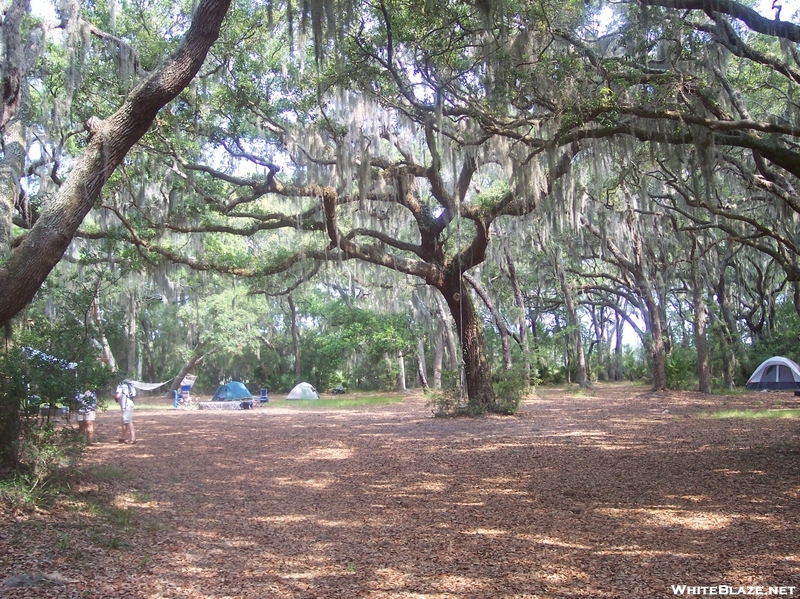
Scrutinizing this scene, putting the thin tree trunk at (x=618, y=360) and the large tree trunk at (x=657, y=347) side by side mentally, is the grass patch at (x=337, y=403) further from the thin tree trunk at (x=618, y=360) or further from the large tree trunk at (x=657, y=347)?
the thin tree trunk at (x=618, y=360)

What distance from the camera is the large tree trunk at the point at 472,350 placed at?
42.4 ft

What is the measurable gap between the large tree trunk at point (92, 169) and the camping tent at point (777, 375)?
20.8 metres

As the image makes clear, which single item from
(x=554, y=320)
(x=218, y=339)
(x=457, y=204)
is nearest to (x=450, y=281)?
(x=457, y=204)

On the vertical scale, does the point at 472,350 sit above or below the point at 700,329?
below

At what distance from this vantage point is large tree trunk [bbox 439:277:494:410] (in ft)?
42.4

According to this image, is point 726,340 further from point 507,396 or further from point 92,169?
point 92,169

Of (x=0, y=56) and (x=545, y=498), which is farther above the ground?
(x=0, y=56)

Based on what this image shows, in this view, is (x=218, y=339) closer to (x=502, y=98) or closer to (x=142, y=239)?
(x=142, y=239)

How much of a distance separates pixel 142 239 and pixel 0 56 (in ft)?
16.8

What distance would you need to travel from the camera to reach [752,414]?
12.0 metres

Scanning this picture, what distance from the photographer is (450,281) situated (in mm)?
13094

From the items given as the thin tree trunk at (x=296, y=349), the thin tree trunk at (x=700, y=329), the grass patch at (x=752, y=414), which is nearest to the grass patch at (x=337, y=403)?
the thin tree trunk at (x=296, y=349)

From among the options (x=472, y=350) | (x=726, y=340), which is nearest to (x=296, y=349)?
(x=726, y=340)

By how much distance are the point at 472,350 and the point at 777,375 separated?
13.1m
